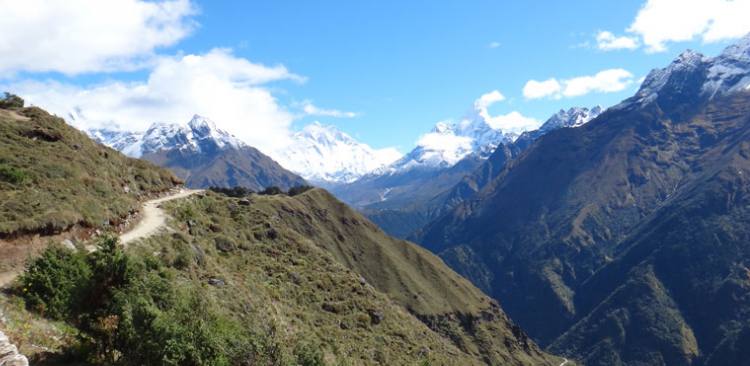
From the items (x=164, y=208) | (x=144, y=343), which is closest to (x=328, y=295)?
(x=164, y=208)

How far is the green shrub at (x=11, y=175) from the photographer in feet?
154

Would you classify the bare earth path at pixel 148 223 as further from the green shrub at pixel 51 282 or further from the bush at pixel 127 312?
the bush at pixel 127 312

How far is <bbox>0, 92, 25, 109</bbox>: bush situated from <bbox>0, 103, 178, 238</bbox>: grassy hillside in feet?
10.5

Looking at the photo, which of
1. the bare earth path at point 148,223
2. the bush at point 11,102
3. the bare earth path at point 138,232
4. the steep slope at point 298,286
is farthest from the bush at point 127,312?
the bush at point 11,102

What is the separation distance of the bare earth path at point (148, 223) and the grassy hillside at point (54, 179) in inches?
66.2

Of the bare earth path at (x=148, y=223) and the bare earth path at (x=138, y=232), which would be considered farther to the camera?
the bare earth path at (x=148, y=223)

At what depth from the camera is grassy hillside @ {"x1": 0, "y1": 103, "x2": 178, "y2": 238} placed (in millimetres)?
42656

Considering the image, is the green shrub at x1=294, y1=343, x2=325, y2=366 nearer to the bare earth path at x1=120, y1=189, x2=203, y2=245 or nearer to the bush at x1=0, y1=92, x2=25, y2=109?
the bare earth path at x1=120, y1=189, x2=203, y2=245

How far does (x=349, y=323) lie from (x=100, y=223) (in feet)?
131

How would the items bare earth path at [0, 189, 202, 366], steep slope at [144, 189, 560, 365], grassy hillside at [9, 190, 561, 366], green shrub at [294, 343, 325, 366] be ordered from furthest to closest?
steep slope at [144, 189, 560, 365], green shrub at [294, 343, 325, 366], grassy hillside at [9, 190, 561, 366], bare earth path at [0, 189, 202, 366]

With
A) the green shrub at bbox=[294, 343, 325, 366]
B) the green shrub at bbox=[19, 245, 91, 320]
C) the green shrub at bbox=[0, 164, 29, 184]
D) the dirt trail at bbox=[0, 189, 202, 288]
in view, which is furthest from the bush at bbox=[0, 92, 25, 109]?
the green shrub at bbox=[294, 343, 325, 366]

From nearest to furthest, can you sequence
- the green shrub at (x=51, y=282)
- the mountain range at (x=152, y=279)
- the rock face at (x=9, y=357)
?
the rock face at (x=9, y=357) → the mountain range at (x=152, y=279) → the green shrub at (x=51, y=282)

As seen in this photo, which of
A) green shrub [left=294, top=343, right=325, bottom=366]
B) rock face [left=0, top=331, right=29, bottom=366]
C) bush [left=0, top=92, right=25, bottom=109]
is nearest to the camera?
rock face [left=0, top=331, right=29, bottom=366]

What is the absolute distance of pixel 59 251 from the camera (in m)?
35.4
